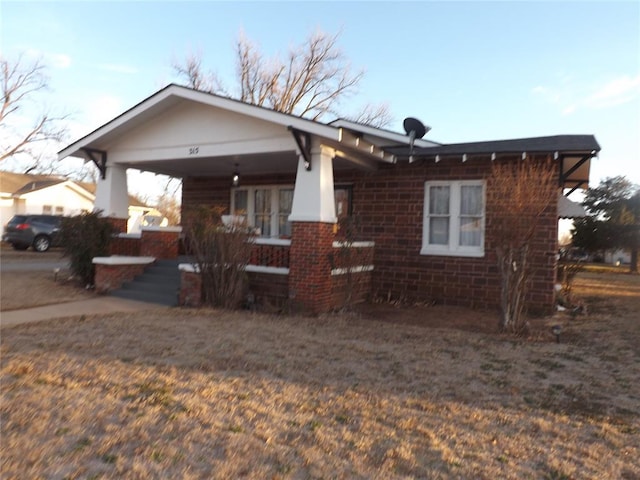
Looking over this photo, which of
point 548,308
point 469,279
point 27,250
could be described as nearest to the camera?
point 548,308

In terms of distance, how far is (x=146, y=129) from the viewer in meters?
11.4

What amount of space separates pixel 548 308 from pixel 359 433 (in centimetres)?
753

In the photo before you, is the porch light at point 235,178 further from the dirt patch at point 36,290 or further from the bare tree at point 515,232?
the bare tree at point 515,232

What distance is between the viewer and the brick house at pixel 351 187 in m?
9.11

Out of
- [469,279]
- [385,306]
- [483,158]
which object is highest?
[483,158]

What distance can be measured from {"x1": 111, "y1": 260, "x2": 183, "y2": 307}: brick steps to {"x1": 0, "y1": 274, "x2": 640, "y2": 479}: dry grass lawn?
2620 millimetres

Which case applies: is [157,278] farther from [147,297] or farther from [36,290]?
[36,290]

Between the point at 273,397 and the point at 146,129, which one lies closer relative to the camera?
the point at 273,397

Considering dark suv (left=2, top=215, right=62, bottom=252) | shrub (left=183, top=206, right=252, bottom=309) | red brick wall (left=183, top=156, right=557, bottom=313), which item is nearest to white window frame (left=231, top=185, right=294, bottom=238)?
red brick wall (left=183, top=156, right=557, bottom=313)

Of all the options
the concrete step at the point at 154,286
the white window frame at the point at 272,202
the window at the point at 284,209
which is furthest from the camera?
the white window frame at the point at 272,202

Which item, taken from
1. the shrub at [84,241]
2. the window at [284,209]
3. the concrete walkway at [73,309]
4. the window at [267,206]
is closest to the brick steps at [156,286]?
the concrete walkway at [73,309]

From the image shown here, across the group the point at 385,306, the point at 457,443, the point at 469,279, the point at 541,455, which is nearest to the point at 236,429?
the point at 457,443

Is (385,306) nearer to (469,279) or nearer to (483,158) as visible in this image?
(469,279)

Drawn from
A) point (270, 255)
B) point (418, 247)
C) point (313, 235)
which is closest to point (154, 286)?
point (270, 255)
